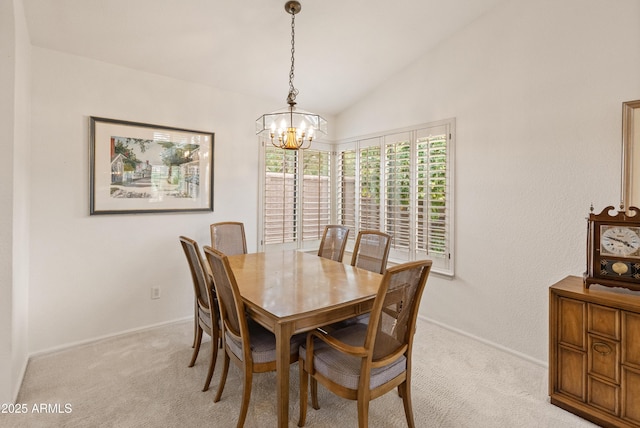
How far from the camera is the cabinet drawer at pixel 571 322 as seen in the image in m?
1.95

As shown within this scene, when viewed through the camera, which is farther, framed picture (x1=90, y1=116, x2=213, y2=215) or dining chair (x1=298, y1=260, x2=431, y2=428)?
framed picture (x1=90, y1=116, x2=213, y2=215)

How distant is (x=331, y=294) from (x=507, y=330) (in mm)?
1868

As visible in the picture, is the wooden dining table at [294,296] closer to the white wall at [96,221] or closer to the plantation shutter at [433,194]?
the white wall at [96,221]

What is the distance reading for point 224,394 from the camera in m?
2.15

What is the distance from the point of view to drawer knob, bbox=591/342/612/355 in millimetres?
1862

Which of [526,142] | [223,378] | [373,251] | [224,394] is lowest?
[224,394]

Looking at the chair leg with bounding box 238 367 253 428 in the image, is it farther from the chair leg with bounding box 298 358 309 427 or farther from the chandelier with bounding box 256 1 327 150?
the chandelier with bounding box 256 1 327 150

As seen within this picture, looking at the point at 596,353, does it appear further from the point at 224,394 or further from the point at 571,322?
the point at 224,394

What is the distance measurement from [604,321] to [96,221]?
391cm

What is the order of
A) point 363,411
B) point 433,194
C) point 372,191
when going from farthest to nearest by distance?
point 372,191, point 433,194, point 363,411

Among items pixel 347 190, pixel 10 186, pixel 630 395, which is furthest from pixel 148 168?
pixel 630 395

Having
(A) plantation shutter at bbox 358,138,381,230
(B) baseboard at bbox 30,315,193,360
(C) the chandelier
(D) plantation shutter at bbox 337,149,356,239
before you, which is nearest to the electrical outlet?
(B) baseboard at bbox 30,315,193,360

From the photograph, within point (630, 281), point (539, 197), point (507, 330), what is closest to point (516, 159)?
point (539, 197)

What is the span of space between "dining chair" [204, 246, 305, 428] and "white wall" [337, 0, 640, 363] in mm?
1939
